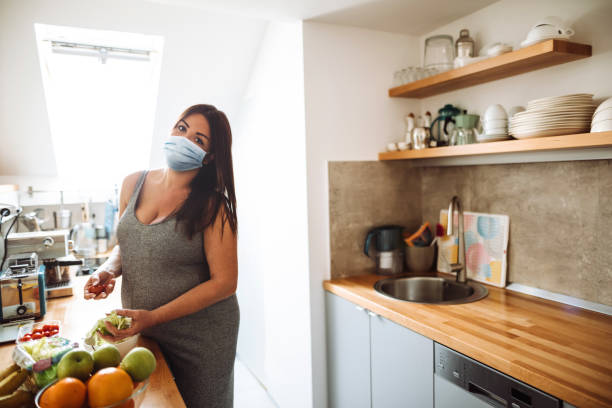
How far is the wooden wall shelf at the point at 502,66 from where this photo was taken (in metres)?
1.53

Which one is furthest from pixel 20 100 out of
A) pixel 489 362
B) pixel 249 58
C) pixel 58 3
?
pixel 489 362

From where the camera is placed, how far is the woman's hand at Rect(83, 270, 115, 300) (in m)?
1.44

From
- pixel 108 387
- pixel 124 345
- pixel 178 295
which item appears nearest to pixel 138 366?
pixel 108 387

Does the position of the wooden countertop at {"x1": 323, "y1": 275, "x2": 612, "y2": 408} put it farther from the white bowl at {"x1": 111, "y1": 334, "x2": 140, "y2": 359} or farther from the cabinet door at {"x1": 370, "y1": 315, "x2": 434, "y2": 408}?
the white bowl at {"x1": 111, "y1": 334, "x2": 140, "y2": 359}

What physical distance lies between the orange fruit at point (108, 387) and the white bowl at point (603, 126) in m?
1.59

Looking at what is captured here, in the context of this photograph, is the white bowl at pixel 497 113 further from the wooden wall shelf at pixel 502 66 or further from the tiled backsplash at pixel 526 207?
the tiled backsplash at pixel 526 207

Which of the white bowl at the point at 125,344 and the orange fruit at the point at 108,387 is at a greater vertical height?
the orange fruit at the point at 108,387

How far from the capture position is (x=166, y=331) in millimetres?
1421

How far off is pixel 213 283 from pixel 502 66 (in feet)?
4.72

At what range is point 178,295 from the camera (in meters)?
1.41

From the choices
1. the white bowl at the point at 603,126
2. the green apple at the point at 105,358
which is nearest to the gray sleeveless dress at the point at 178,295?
the green apple at the point at 105,358

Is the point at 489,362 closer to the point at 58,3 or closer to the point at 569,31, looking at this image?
the point at 569,31

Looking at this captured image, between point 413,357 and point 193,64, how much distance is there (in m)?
2.16

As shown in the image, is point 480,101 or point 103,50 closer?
point 480,101
